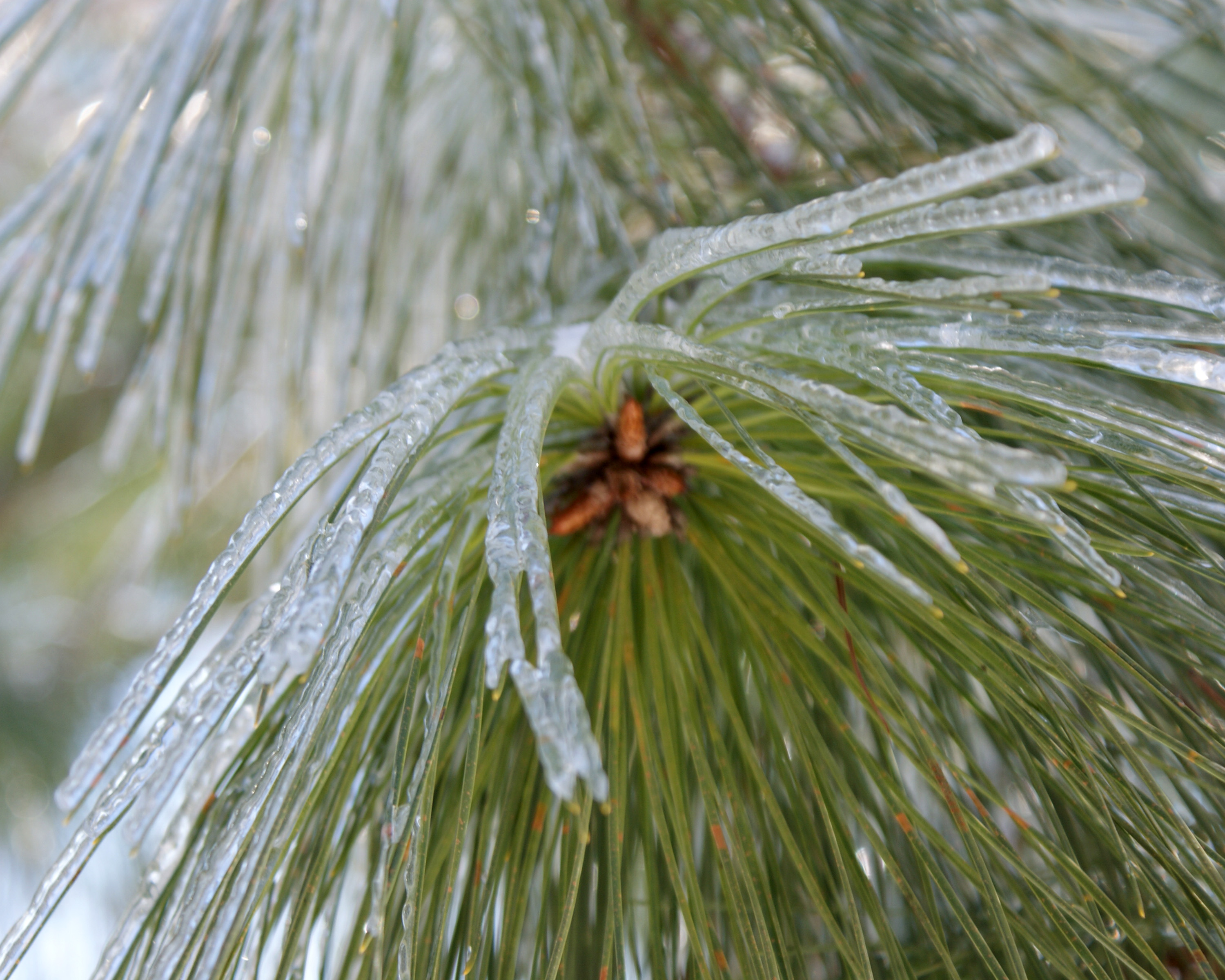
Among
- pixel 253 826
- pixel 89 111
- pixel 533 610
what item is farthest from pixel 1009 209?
pixel 89 111

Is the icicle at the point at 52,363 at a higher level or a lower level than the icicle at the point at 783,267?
lower

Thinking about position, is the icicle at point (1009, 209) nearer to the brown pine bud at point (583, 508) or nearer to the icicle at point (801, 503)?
the icicle at point (801, 503)

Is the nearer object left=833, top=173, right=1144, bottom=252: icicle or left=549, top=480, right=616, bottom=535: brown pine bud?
left=833, top=173, right=1144, bottom=252: icicle

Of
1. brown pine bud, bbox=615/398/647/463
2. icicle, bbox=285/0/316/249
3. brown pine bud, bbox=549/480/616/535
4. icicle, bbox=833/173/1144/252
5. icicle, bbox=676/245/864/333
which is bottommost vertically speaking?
brown pine bud, bbox=549/480/616/535

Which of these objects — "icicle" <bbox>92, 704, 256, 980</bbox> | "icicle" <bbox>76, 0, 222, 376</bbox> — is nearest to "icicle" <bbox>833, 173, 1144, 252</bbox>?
"icicle" <bbox>92, 704, 256, 980</bbox>

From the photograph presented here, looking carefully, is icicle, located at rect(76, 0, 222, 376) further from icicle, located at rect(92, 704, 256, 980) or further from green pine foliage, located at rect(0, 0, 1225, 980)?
icicle, located at rect(92, 704, 256, 980)

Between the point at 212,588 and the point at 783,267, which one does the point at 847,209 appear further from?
the point at 212,588

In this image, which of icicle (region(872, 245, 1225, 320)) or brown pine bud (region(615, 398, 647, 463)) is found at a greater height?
icicle (region(872, 245, 1225, 320))

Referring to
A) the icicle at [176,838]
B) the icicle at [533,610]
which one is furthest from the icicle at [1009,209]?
the icicle at [176,838]
